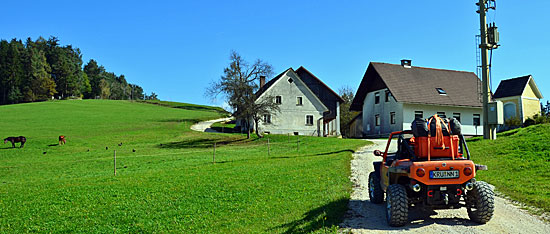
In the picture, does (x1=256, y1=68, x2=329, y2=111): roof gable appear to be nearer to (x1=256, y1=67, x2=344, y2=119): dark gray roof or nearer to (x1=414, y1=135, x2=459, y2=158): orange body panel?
(x1=256, y1=67, x2=344, y2=119): dark gray roof

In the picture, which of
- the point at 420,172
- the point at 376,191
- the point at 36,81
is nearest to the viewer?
the point at 420,172

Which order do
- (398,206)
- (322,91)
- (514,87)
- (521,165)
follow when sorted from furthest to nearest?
1. (322,91)
2. (514,87)
3. (521,165)
4. (398,206)

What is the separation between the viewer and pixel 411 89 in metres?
43.2

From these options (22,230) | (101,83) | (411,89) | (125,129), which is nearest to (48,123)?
(125,129)

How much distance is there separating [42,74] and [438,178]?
12157 centimetres

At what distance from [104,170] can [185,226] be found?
1635 centimetres

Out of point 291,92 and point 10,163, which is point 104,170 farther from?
point 291,92

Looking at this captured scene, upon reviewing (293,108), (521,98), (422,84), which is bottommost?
(293,108)

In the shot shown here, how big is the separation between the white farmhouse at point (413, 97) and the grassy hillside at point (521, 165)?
66.6 ft

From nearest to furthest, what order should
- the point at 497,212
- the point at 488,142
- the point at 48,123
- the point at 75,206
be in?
the point at 497,212 → the point at 75,206 → the point at 488,142 → the point at 48,123

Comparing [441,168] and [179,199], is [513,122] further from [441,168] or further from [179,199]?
[179,199]

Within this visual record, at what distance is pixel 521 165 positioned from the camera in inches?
582

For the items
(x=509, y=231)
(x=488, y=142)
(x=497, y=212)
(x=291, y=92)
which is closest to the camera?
(x=509, y=231)

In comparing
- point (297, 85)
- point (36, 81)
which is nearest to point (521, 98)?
point (297, 85)
